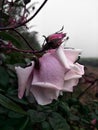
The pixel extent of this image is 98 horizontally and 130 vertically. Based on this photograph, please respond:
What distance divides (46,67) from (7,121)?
0.40 metres

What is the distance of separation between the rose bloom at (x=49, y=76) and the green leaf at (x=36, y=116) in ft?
1.37

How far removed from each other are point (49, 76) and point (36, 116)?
459mm

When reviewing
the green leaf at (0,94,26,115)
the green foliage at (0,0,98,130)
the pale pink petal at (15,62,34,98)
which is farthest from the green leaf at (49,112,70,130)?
the pale pink petal at (15,62,34,98)

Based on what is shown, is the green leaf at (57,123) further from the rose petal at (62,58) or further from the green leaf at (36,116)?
the rose petal at (62,58)

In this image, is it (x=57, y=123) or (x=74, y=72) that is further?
(x=57, y=123)

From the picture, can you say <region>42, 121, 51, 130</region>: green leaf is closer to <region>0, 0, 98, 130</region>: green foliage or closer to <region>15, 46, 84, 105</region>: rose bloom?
<region>0, 0, 98, 130</region>: green foliage

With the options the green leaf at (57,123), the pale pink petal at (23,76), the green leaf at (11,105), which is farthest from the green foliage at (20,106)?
the pale pink petal at (23,76)

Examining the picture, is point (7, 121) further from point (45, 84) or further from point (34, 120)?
point (45, 84)

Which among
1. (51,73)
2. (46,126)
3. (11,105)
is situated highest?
(51,73)

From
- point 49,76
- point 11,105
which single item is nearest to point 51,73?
point 49,76

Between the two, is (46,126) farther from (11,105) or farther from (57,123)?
(11,105)

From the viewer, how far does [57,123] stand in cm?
104

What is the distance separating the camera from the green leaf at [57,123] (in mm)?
1021

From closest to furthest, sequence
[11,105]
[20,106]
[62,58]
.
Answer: [62,58], [11,105], [20,106]
